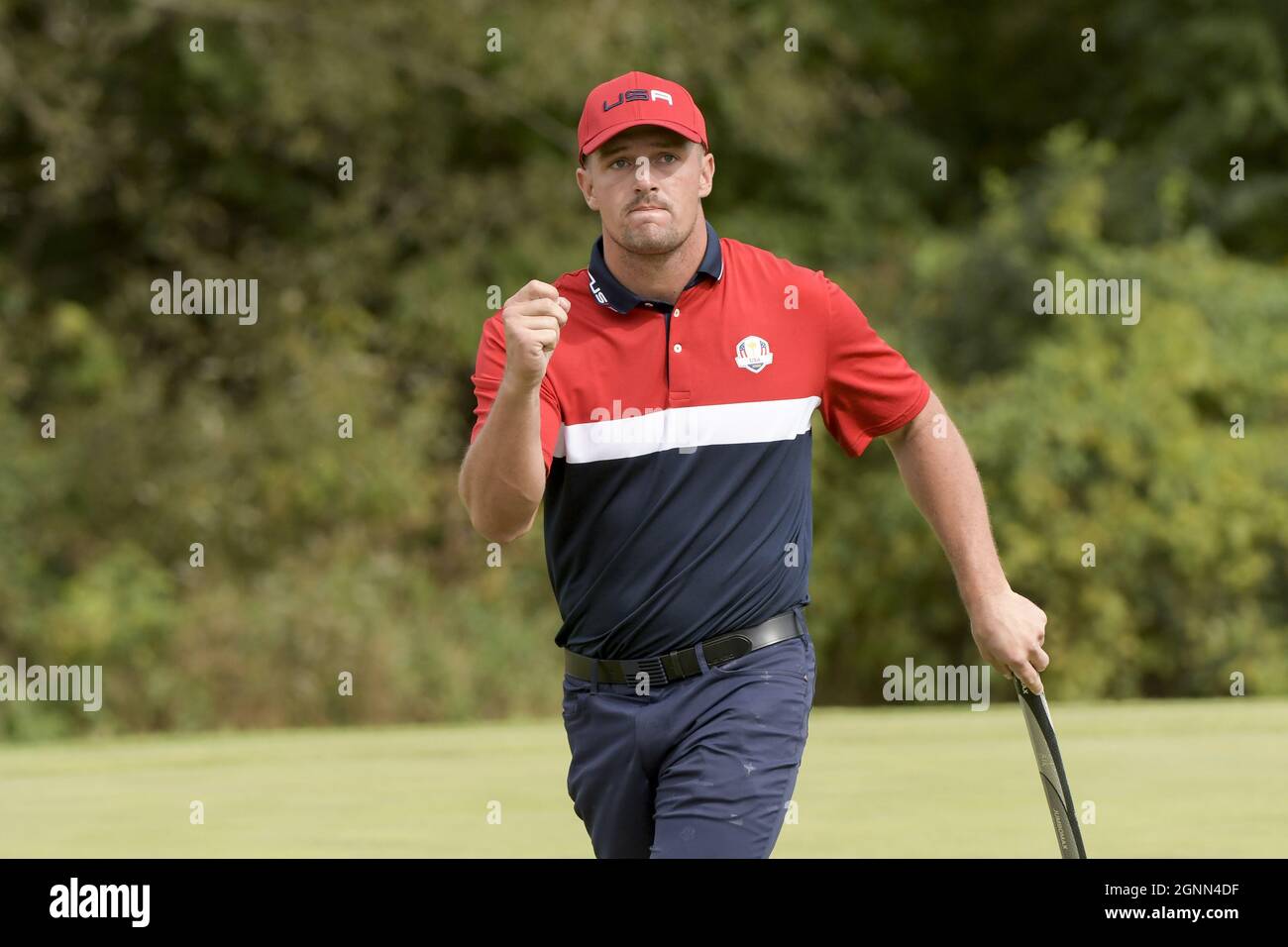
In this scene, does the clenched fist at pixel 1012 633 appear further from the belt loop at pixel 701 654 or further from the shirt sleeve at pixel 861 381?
the belt loop at pixel 701 654

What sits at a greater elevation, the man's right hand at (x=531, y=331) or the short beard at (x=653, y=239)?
the short beard at (x=653, y=239)

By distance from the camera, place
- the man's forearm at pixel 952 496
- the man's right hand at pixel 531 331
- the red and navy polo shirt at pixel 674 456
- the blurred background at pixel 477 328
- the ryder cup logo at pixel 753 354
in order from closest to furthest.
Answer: the man's right hand at pixel 531 331 → the red and navy polo shirt at pixel 674 456 → the ryder cup logo at pixel 753 354 → the man's forearm at pixel 952 496 → the blurred background at pixel 477 328

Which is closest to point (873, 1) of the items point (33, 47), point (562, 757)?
point (33, 47)

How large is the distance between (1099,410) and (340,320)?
6.78 meters

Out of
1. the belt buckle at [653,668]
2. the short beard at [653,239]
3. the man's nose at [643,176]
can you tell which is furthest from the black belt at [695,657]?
the man's nose at [643,176]

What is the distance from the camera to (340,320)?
666 inches

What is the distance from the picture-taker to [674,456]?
4.15 m

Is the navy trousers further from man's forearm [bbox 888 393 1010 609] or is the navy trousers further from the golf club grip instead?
the golf club grip

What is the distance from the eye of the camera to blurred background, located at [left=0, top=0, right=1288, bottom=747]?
14.2m

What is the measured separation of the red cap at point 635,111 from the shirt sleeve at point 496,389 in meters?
0.51

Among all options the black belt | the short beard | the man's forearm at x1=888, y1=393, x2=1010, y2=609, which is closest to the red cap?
the short beard

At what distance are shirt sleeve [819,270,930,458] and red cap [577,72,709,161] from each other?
50 cm

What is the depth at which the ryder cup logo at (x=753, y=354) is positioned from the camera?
4.25m
